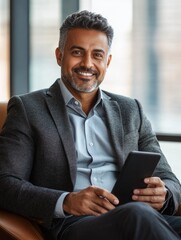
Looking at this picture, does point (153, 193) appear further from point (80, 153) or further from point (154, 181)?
point (80, 153)

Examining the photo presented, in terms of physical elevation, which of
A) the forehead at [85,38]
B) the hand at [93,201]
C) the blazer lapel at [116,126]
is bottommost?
the hand at [93,201]

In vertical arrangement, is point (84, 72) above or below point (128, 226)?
above

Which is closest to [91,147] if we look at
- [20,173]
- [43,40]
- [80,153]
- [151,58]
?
[80,153]

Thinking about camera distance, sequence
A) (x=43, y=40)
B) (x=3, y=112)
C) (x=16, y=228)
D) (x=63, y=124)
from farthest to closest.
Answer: (x=43, y=40) → (x=3, y=112) → (x=63, y=124) → (x=16, y=228)

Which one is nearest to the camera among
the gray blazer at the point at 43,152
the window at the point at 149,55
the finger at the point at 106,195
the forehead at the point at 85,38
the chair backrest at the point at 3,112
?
the finger at the point at 106,195

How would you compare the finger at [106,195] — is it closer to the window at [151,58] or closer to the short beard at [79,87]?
the short beard at [79,87]

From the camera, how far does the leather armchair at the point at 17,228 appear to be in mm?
1628

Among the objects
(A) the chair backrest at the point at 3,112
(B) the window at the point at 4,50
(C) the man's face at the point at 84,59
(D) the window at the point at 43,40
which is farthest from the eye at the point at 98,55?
(B) the window at the point at 4,50

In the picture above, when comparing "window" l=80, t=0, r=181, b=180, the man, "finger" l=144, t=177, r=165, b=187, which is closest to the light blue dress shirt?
the man

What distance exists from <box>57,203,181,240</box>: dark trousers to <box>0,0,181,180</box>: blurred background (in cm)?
140

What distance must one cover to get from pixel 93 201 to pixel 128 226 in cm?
19

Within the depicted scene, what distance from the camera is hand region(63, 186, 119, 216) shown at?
5.57 ft

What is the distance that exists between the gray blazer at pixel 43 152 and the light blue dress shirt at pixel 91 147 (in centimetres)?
3

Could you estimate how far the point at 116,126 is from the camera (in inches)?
→ 82.6
